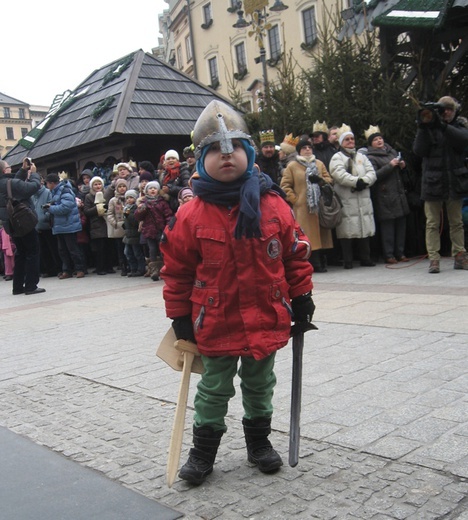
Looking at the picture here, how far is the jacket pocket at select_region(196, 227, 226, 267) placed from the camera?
2.96m

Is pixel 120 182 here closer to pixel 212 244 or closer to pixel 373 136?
pixel 373 136

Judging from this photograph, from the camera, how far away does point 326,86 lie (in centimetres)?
1131

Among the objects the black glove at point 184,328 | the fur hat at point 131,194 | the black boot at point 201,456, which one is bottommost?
the black boot at point 201,456

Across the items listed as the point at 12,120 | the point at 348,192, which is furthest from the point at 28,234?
the point at 12,120

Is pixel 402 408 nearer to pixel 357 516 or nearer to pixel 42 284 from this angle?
pixel 357 516

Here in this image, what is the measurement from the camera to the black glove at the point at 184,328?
3.06 m

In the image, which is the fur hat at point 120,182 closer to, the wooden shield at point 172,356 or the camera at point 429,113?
the camera at point 429,113

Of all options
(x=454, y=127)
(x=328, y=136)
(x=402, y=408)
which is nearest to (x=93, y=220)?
(x=328, y=136)

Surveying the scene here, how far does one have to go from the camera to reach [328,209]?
9930 millimetres

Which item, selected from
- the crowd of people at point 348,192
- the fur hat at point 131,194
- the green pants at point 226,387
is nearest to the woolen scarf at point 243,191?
the green pants at point 226,387

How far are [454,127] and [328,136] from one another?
2645 mm

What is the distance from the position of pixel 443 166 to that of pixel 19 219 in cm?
623

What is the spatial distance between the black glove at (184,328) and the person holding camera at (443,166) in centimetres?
600

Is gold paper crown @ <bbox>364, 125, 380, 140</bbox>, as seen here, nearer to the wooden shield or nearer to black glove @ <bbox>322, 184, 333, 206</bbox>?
black glove @ <bbox>322, 184, 333, 206</bbox>
